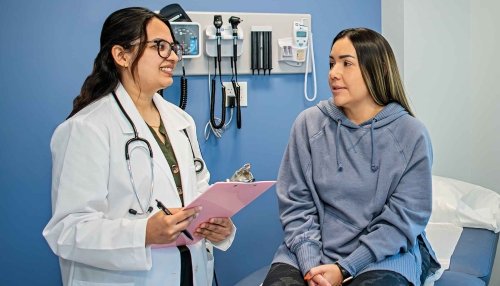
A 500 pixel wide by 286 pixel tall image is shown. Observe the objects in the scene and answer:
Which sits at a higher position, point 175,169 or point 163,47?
point 163,47

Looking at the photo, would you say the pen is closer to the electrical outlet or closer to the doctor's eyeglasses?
the doctor's eyeglasses

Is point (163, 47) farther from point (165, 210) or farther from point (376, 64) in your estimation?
point (376, 64)

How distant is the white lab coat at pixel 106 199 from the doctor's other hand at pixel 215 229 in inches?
2.2

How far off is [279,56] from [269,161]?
504 millimetres

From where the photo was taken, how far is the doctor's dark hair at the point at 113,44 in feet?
4.97

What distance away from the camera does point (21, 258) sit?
2191mm

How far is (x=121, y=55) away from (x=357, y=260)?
0.92 m

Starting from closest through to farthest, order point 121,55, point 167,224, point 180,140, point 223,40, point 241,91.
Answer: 1. point 167,224
2. point 121,55
3. point 180,140
4. point 223,40
5. point 241,91

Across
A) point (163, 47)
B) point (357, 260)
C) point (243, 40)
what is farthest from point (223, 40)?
point (357, 260)

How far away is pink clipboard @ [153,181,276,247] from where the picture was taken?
51.1 inches

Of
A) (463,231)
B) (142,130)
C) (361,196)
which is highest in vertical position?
(142,130)

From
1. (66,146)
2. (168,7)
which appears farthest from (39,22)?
(66,146)

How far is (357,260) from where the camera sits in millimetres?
1521

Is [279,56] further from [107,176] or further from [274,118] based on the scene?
[107,176]
